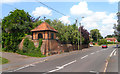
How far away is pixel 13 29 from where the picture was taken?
26.8 metres

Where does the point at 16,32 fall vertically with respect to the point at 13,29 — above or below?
below

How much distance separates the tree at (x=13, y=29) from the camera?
86.2 feet

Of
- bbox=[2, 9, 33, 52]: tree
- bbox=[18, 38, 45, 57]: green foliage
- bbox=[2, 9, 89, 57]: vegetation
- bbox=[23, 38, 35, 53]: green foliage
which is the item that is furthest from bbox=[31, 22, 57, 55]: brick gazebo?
bbox=[2, 9, 33, 52]: tree

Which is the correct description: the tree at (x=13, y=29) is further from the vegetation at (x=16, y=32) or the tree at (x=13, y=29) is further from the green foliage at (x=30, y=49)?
the green foliage at (x=30, y=49)

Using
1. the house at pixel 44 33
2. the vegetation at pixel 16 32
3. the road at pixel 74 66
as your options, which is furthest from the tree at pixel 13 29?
the road at pixel 74 66

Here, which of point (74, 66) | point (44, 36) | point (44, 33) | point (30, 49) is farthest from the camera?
point (44, 33)

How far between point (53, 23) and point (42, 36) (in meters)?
13.6

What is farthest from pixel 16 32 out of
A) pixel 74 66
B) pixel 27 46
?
pixel 74 66

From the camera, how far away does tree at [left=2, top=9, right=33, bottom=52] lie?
86.2 ft

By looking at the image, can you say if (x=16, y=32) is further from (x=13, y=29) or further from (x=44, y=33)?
(x=44, y=33)

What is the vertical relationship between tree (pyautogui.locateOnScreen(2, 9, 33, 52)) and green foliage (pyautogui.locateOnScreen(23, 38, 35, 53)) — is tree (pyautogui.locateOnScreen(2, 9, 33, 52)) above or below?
above

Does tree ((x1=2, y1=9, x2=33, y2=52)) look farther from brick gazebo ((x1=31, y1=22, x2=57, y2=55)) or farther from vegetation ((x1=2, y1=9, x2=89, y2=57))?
brick gazebo ((x1=31, y1=22, x2=57, y2=55))

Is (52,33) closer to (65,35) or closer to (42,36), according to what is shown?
(42,36)

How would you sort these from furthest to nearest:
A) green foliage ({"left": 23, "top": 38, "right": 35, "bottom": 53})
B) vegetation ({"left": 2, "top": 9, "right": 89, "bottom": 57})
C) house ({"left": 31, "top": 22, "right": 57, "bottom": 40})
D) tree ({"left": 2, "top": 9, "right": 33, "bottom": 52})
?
1. tree ({"left": 2, "top": 9, "right": 33, "bottom": 52})
2. vegetation ({"left": 2, "top": 9, "right": 89, "bottom": 57})
3. house ({"left": 31, "top": 22, "right": 57, "bottom": 40})
4. green foliage ({"left": 23, "top": 38, "right": 35, "bottom": 53})
